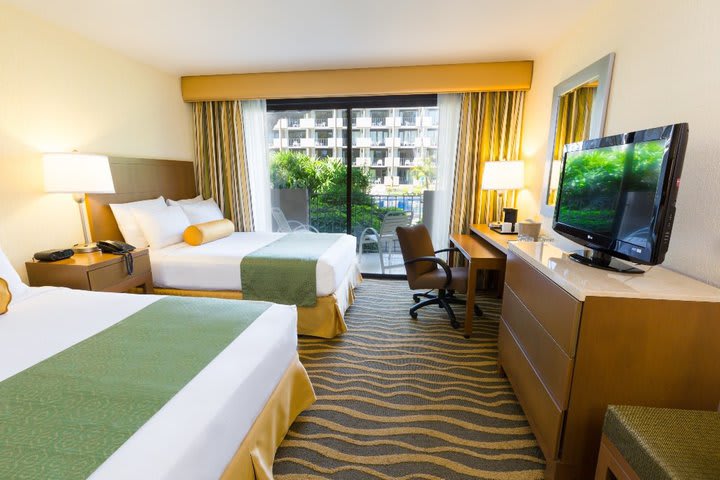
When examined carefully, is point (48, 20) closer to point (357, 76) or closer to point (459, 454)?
point (357, 76)

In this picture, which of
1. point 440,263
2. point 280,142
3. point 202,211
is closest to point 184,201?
point 202,211

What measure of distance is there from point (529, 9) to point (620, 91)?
2.91 ft

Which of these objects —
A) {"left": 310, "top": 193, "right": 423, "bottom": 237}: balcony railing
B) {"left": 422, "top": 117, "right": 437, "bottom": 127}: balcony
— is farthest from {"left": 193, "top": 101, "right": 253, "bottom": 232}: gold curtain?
{"left": 422, "top": 117, "right": 437, "bottom": 127}: balcony

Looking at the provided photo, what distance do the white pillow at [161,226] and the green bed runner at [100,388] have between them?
1.50m

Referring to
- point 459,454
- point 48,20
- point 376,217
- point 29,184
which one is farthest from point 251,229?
point 459,454

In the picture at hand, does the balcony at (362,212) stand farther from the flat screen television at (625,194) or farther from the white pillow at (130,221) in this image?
the flat screen television at (625,194)

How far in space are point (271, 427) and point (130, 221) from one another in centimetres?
253

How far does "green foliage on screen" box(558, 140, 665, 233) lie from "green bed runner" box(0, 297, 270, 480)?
1805 mm

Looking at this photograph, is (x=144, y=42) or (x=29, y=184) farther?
(x=144, y=42)

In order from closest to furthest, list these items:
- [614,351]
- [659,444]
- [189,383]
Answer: [659,444], [189,383], [614,351]

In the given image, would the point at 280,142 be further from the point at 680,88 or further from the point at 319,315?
the point at 680,88

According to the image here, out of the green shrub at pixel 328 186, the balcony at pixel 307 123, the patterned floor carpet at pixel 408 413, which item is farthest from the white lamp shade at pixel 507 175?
the balcony at pixel 307 123

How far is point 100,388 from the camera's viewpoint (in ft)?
3.65

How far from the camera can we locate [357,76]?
3686 millimetres
